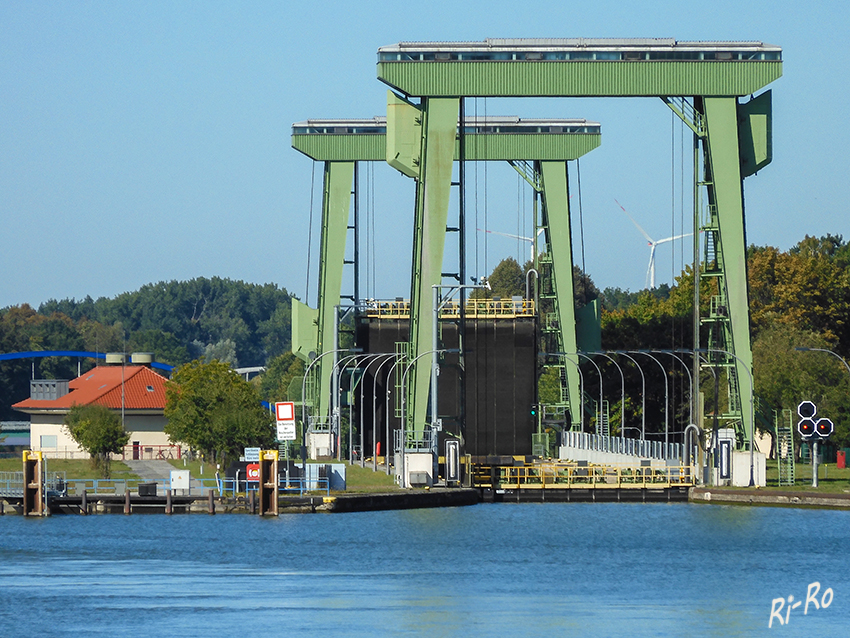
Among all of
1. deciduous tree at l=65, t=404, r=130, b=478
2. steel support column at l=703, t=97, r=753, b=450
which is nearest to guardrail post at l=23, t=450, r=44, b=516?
deciduous tree at l=65, t=404, r=130, b=478

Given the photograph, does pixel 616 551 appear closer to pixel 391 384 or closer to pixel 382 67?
pixel 382 67

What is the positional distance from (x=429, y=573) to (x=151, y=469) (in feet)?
164

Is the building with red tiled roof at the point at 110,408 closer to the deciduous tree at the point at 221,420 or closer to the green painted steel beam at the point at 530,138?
the deciduous tree at the point at 221,420

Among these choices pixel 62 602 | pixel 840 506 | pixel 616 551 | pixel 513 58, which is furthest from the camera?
pixel 513 58

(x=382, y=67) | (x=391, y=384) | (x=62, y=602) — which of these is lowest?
(x=62, y=602)

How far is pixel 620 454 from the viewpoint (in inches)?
3435

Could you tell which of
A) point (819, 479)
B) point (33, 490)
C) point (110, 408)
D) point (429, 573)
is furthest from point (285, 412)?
point (110, 408)

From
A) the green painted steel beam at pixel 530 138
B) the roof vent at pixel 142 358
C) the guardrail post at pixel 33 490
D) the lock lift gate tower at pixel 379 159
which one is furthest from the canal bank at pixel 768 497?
the roof vent at pixel 142 358

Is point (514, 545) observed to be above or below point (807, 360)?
below

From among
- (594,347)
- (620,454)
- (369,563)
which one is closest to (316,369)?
(594,347)

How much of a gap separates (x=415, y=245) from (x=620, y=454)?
16.4 m

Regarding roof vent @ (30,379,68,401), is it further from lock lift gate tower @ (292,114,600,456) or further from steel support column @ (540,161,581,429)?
steel support column @ (540,161,581,429)

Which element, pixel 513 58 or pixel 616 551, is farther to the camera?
pixel 513 58

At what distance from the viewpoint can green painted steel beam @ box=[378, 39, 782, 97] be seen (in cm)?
7550
